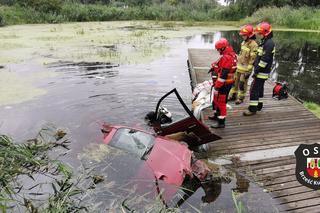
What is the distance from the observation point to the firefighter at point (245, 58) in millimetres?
8062

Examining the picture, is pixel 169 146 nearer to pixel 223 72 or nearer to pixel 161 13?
pixel 223 72

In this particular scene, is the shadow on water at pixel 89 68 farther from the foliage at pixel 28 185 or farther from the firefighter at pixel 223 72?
the foliage at pixel 28 185

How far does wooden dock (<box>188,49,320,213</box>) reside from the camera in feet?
17.5

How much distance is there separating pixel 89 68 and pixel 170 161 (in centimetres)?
1079

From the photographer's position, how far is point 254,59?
8320 millimetres

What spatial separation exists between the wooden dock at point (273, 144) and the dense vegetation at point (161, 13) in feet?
92.9

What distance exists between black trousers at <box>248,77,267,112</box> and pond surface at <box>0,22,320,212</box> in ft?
8.24

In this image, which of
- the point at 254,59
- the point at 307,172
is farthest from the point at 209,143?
the point at 307,172

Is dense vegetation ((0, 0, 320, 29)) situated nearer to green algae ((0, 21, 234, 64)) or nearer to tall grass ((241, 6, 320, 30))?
tall grass ((241, 6, 320, 30))

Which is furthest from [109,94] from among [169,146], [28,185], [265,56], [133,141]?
[169,146]

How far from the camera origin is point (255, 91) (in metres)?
8.06

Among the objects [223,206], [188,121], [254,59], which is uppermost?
[254,59]

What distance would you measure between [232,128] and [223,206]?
284 centimetres

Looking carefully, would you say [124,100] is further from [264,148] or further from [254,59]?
[264,148]
